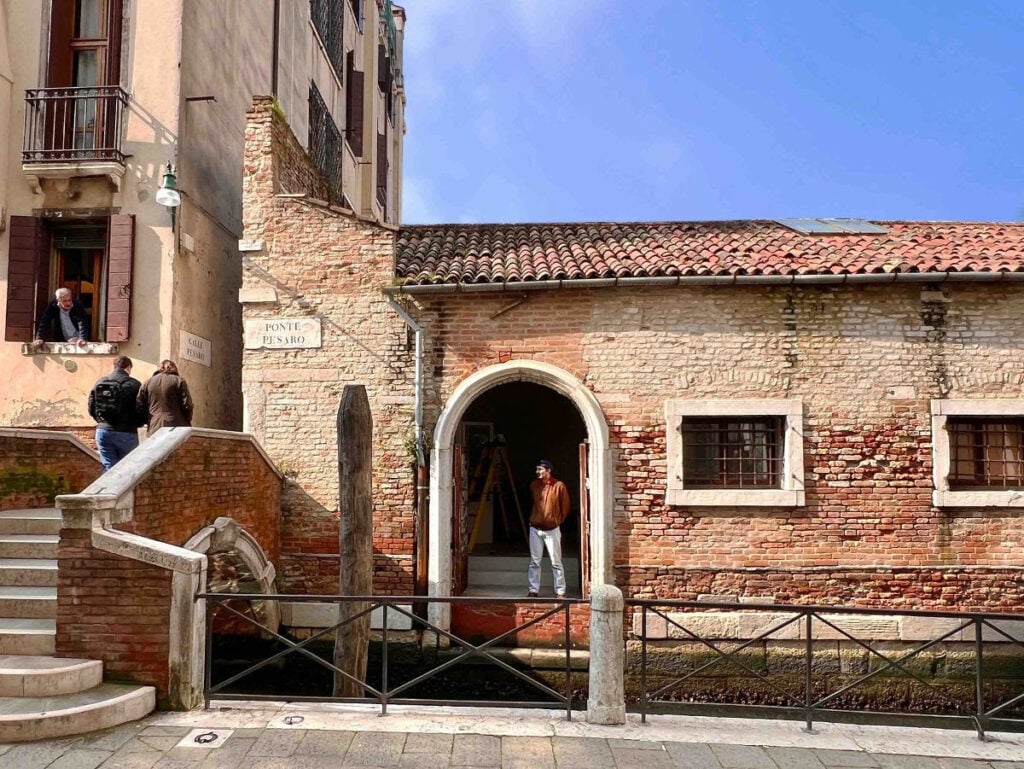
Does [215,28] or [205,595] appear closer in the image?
[205,595]

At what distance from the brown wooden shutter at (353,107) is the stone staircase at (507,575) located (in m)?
11.5

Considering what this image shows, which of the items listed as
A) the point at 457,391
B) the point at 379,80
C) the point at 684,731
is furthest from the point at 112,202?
the point at 379,80

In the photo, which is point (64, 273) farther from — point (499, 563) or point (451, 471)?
point (499, 563)

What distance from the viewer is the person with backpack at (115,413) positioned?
22.9ft

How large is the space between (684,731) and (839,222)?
8.34 metres

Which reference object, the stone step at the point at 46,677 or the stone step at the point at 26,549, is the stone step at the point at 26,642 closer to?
the stone step at the point at 46,677

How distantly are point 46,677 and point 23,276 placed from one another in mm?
6247

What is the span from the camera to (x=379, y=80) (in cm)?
1978

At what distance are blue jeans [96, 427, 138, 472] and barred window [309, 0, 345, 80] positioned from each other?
10352mm

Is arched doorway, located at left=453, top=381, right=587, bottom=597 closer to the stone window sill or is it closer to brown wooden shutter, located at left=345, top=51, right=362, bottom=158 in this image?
the stone window sill

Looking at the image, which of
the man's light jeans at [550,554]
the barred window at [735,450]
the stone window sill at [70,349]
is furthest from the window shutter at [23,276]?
the barred window at [735,450]

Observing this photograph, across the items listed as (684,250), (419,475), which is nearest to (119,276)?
(419,475)

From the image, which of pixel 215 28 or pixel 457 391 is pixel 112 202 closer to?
pixel 215 28

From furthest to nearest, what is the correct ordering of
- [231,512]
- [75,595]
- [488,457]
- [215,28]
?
[488,457] → [215,28] → [231,512] → [75,595]
